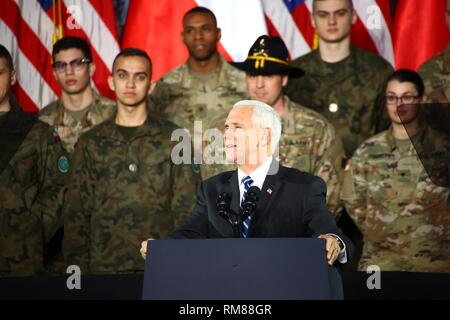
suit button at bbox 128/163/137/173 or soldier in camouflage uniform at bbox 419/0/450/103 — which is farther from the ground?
soldier in camouflage uniform at bbox 419/0/450/103

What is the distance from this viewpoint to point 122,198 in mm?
4570

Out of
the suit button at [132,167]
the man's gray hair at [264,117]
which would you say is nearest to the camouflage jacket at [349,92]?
the suit button at [132,167]

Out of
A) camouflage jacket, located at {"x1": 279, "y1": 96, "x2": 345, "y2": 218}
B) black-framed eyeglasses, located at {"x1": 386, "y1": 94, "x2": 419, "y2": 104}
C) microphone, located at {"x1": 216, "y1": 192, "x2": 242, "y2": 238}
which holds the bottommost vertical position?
microphone, located at {"x1": 216, "y1": 192, "x2": 242, "y2": 238}

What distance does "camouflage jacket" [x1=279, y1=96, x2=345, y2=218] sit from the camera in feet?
15.4

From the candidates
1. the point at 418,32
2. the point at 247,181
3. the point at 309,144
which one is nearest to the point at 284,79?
the point at 309,144

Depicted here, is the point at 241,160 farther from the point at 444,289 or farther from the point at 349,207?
the point at 349,207

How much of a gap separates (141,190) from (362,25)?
2042mm

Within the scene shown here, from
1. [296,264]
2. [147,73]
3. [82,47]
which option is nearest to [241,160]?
[296,264]

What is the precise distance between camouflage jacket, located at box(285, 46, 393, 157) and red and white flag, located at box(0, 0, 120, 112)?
1372 millimetres

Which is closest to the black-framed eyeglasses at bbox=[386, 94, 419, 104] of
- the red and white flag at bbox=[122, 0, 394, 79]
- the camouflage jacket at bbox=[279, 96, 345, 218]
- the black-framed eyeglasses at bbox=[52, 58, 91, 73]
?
the camouflage jacket at bbox=[279, 96, 345, 218]

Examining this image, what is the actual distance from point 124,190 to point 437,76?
2.11m

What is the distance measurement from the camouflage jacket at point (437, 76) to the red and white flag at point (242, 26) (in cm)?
40

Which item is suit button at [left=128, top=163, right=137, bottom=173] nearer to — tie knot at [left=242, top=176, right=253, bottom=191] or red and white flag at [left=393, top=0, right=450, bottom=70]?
tie knot at [left=242, top=176, right=253, bottom=191]

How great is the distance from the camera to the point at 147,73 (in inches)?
191
